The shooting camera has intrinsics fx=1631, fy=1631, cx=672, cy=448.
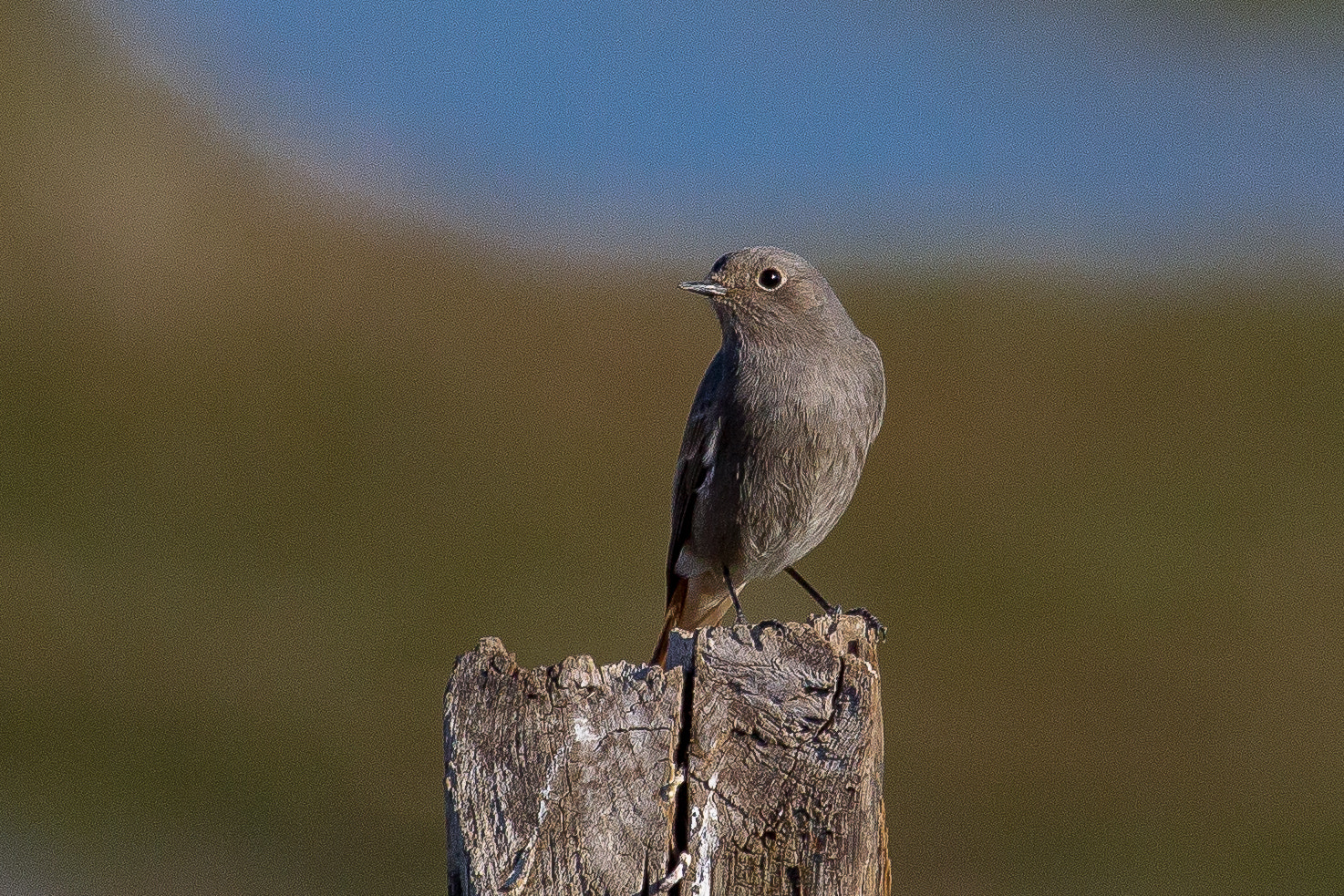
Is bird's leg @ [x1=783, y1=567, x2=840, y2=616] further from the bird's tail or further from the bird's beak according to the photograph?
the bird's beak

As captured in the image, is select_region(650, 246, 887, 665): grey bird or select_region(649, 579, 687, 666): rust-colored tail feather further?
select_region(649, 579, 687, 666): rust-colored tail feather

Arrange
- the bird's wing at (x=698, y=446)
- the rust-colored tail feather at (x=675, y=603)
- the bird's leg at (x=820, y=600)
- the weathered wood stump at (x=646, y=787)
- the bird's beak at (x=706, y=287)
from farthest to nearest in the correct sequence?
the rust-colored tail feather at (x=675, y=603) → the bird's wing at (x=698, y=446) → the bird's beak at (x=706, y=287) → the bird's leg at (x=820, y=600) → the weathered wood stump at (x=646, y=787)

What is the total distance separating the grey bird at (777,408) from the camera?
6.73 metres

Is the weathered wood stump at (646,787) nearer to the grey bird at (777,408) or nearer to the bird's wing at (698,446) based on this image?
the grey bird at (777,408)

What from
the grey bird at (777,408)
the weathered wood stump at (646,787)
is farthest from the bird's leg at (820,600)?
the weathered wood stump at (646,787)

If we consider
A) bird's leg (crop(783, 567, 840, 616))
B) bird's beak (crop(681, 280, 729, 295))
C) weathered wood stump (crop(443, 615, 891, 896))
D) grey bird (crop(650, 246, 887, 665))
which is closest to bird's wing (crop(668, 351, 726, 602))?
grey bird (crop(650, 246, 887, 665))

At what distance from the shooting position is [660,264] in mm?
22000

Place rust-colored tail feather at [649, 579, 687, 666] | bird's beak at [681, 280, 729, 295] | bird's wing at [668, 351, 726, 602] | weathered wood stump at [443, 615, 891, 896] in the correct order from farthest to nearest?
rust-colored tail feather at [649, 579, 687, 666], bird's wing at [668, 351, 726, 602], bird's beak at [681, 280, 729, 295], weathered wood stump at [443, 615, 891, 896]

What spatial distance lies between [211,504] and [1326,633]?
10797 mm

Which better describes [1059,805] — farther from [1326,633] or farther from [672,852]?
[672,852]

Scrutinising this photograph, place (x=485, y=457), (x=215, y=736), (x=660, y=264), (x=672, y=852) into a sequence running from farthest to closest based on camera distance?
Result: (x=660, y=264) → (x=485, y=457) → (x=215, y=736) → (x=672, y=852)

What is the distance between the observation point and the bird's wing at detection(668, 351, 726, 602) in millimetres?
6961

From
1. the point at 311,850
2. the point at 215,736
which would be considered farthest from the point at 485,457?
the point at 311,850

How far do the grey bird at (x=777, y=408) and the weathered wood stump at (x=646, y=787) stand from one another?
3.23 m
